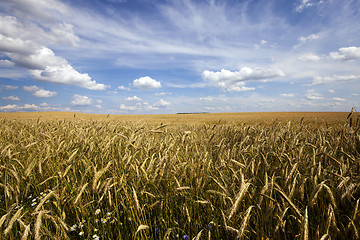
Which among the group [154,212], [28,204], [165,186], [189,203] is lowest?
[28,204]

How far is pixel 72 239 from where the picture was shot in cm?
195

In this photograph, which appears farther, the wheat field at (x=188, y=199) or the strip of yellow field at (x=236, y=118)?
the strip of yellow field at (x=236, y=118)

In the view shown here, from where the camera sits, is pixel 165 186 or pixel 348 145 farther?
pixel 348 145

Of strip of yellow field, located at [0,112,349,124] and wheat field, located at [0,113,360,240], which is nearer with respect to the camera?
wheat field, located at [0,113,360,240]

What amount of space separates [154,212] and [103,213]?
61cm

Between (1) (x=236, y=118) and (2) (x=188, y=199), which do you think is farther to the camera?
(1) (x=236, y=118)

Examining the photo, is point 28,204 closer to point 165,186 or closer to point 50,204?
point 50,204

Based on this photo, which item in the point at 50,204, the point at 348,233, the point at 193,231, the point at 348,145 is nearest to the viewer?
the point at 348,233

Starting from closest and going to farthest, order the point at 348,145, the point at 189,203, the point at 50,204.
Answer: the point at 189,203 → the point at 50,204 → the point at 348,145

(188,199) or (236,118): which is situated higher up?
(236,118)

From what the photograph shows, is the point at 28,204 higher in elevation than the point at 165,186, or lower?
lower

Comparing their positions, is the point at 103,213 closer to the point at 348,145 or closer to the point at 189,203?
the point at 189,203

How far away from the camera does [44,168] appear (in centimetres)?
294

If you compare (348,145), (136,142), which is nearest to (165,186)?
(136,142)
